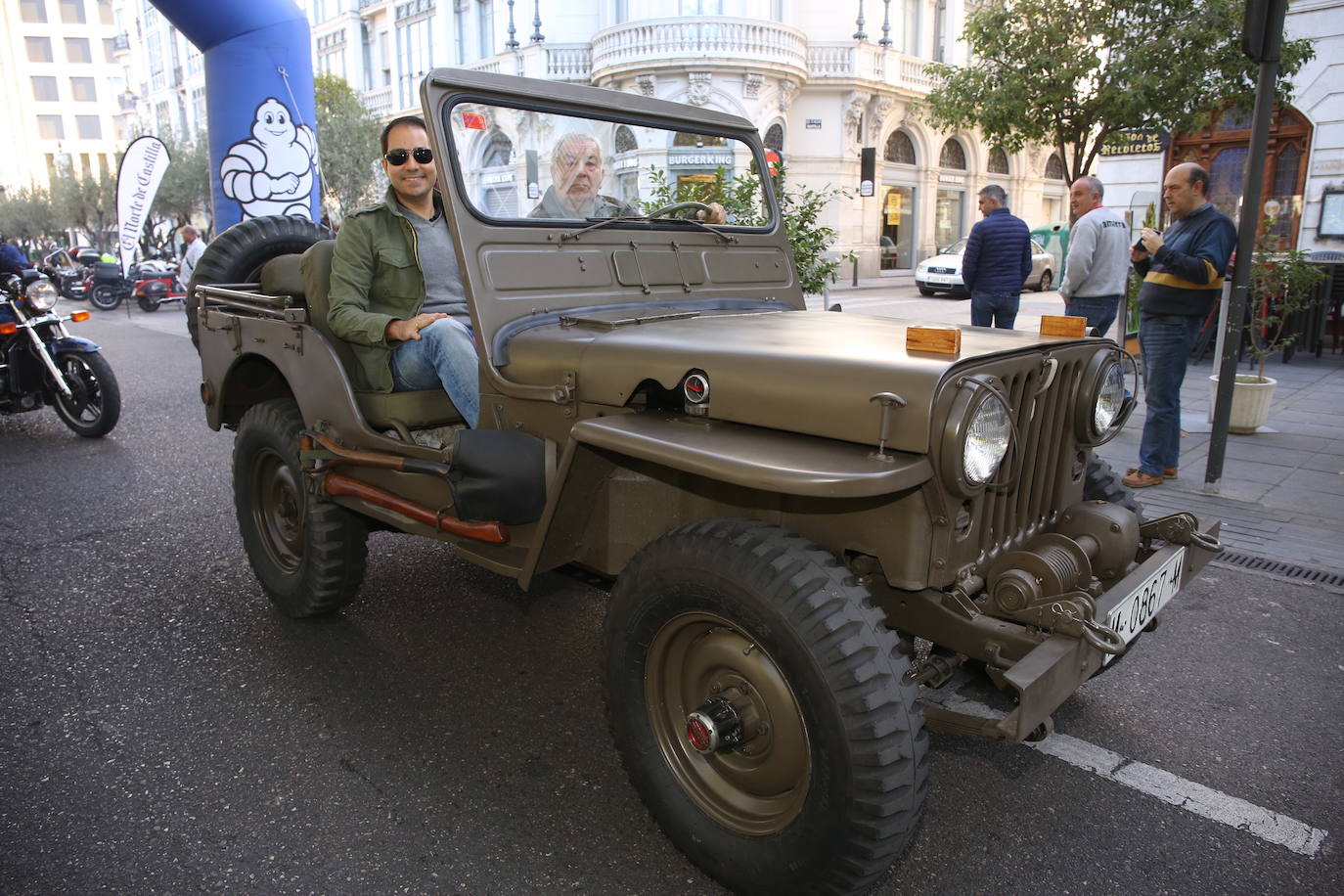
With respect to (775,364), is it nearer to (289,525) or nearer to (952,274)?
(289,525)

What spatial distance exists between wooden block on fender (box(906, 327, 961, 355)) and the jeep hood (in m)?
0.02

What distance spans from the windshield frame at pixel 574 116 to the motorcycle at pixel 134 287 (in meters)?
20.0

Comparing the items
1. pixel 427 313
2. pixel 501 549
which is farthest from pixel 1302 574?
pixel 427 313

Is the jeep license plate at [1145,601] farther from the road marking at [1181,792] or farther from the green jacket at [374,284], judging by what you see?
→ the green jacket at [374,284]

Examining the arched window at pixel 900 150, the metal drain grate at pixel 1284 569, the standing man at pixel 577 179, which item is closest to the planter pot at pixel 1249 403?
the metal drain grate at pixel 1284 569

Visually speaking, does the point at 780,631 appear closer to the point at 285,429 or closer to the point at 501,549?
the point at 501,549

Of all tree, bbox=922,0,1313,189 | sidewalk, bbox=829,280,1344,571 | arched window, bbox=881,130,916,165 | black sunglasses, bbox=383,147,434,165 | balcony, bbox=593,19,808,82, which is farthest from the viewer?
arched window, bbox=881,130,916,165

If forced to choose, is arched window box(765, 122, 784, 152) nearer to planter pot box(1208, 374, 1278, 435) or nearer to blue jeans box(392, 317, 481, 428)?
planter pot box(1208, 374, 1278, 435)

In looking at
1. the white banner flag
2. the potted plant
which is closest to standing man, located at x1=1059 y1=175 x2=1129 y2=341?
the potted plant

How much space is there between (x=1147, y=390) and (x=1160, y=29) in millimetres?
7150

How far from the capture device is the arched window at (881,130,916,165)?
94.1ft

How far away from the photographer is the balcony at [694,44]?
934 inches

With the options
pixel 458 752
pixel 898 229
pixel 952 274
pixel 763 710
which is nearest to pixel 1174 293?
pixel 763 710

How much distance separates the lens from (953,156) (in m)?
30.6
